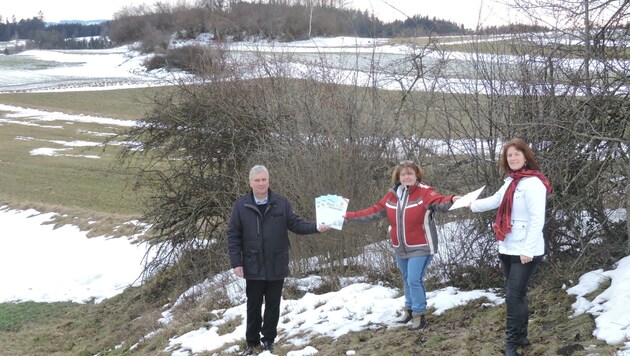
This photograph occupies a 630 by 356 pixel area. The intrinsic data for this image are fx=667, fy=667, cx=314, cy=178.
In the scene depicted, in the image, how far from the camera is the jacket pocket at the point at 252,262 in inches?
276

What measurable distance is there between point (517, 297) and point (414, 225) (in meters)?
1.36

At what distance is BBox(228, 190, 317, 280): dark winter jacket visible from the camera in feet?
23.0

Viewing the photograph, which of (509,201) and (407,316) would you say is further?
(407,316)

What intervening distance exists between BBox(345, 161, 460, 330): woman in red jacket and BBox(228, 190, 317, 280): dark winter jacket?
1.21 meters

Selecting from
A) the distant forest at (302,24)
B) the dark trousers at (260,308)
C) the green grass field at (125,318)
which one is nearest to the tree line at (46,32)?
the distant forest at (302,24)

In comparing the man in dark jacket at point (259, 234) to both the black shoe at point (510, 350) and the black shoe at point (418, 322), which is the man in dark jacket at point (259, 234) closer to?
the black shoe at point (418, 322)

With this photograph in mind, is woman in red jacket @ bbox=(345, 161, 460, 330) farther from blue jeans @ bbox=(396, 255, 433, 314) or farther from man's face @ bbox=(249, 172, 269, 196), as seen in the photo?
man's face @ bbox=(249, 172, 269, 196)

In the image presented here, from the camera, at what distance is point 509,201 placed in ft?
18.9

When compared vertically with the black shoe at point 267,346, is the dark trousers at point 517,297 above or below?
above

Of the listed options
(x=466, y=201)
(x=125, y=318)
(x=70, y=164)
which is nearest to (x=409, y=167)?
(x=466, y=201)

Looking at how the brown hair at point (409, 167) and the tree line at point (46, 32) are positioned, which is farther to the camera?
the tree line at point (46, 32)

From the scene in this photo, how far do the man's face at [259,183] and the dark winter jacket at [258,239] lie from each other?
0.13 m

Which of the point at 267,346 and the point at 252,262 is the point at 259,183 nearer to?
the point at 252,262

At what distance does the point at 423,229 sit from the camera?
6.77 meters
